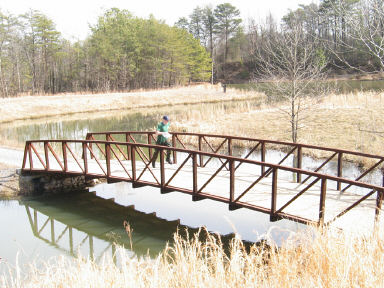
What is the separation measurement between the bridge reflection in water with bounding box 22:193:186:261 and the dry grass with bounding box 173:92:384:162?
341 inches

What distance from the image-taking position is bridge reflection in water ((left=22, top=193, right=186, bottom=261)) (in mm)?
8609

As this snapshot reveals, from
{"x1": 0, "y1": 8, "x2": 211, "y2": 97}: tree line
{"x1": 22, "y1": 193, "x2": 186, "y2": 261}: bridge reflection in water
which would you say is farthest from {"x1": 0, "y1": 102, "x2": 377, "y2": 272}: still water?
{"x1": 0, "y1": 8, "x2": 211, "y2": 97}: tree line

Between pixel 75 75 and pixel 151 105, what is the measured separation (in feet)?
80.2

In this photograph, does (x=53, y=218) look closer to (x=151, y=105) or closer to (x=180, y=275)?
(x=180, y=275)

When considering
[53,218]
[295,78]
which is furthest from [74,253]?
[295,78]

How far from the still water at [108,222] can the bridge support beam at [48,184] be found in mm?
342

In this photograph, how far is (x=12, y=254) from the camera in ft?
26.8

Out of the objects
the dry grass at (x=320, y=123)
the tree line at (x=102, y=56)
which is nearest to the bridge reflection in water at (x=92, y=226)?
the dry grass at (x=320, y=123)

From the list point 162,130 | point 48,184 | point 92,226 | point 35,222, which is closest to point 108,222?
point 92,226

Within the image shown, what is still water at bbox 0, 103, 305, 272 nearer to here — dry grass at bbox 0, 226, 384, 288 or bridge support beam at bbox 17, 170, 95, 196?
bridge support beam at bbox 17, 170, 95, 196

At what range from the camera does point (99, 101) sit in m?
39.7

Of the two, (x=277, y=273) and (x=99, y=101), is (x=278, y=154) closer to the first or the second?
(x=277, y=273)

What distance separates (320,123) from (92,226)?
586 inches

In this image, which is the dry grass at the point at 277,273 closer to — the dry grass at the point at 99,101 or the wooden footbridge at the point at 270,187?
the wooden footbridge at the point at 270,187
